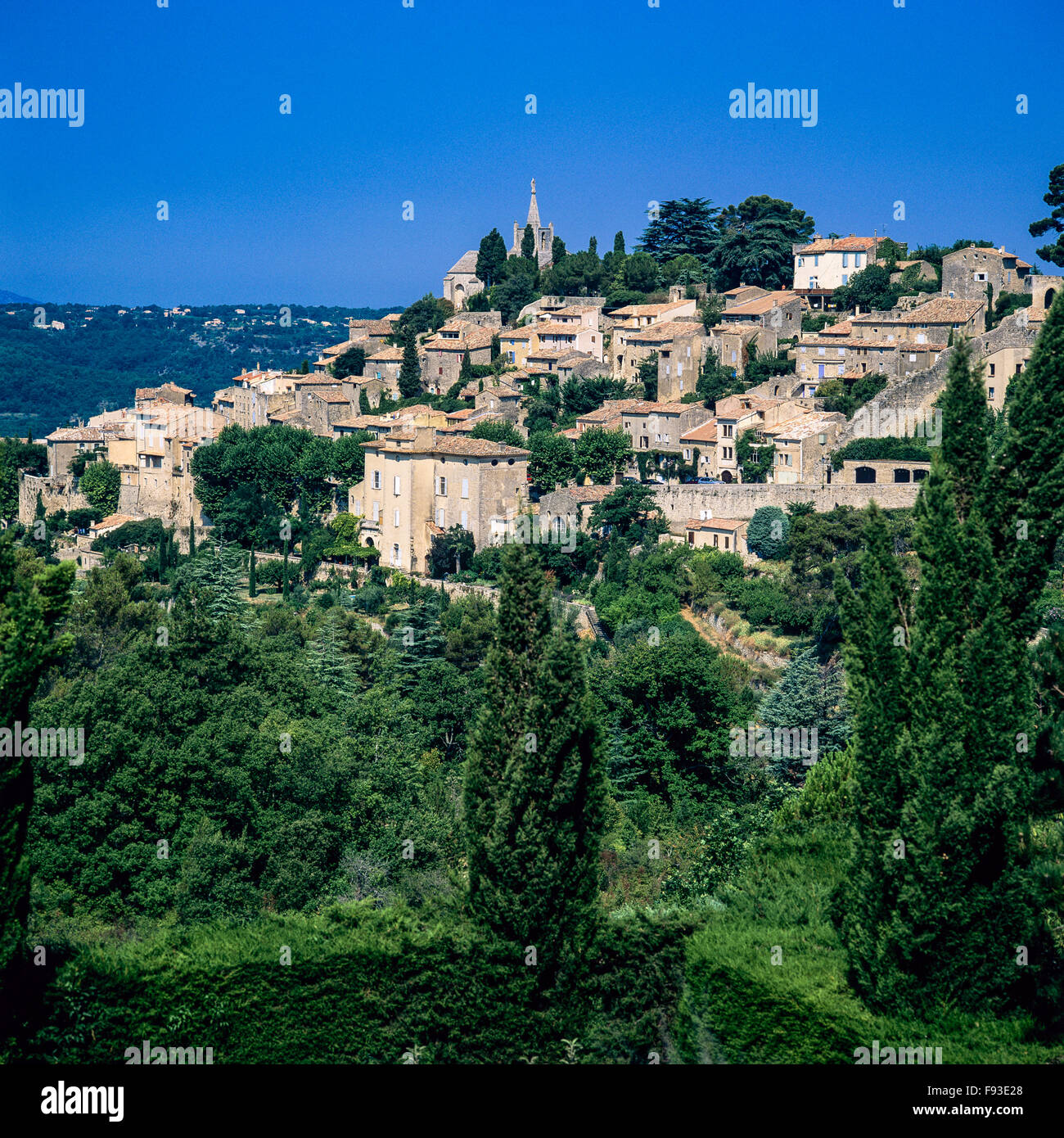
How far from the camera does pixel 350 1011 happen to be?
1438 cm

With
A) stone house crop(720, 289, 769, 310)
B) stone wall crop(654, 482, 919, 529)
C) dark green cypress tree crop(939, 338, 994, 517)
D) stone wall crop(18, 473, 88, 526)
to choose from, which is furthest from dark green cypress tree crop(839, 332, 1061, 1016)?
stone wall crop(18, 473, 88, 526)

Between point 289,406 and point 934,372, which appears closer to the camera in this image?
point 934,372

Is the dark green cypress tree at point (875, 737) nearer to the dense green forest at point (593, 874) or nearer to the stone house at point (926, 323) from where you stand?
the dense green forest at point (593, 874)

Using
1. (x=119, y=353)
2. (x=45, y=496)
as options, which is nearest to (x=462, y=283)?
(x=45, y=496)

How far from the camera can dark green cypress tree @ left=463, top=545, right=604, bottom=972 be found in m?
13.6

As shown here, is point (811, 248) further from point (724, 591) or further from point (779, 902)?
point (779, 902)

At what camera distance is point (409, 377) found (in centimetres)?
6844

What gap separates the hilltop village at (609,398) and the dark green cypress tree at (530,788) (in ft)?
113

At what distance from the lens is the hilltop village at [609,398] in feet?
168

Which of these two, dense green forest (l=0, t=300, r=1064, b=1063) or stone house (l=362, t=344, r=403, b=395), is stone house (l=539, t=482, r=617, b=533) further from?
dense green forest (l=0, t=300, r=1064, b=1063)

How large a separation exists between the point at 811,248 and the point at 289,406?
2813 centimetres

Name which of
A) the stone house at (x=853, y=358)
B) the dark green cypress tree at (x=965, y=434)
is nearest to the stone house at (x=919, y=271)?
the stone house at (x=853, y=358)

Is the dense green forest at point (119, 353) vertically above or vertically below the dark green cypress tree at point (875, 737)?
above
